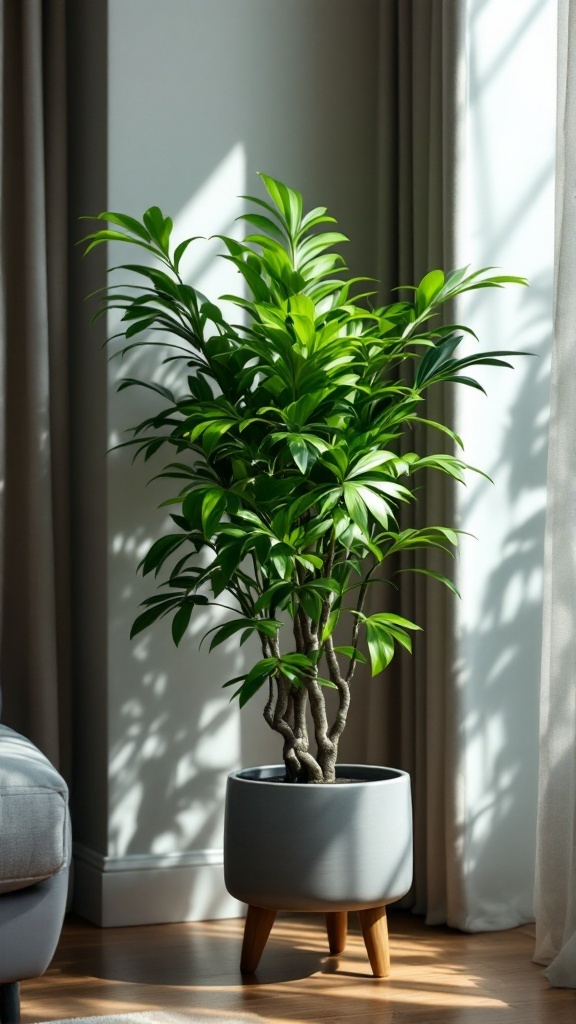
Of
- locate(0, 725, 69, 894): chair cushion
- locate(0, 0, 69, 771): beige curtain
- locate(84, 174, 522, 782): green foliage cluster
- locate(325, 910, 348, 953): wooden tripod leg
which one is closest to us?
locate(0, 725, 69, 894): chair cushion

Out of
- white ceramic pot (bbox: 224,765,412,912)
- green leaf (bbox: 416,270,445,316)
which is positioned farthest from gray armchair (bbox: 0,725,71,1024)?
green leaf (bbox: 416,270,445,316)

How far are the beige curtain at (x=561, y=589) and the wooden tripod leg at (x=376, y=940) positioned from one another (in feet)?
1.06

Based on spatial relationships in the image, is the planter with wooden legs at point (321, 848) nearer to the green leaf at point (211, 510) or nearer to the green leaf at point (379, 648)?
the green leaf at point (379, 648)

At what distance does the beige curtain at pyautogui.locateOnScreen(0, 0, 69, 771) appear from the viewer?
291cm

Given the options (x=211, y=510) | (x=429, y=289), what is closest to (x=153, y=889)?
(x=211, y=510)

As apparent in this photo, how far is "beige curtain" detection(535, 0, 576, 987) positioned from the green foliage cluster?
7.0 inches

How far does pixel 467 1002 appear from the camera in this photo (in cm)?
225

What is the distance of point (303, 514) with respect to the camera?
251 cm

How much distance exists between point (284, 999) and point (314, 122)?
202 cm

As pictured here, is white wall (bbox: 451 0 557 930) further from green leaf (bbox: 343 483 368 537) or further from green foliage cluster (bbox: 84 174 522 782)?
green leaf (bbox: 343 483 368 537)

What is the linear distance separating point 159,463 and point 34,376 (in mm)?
360

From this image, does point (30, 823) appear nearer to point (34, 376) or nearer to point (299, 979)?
point (299, 979)

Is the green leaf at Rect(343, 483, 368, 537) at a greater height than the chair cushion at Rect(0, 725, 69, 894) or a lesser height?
greater

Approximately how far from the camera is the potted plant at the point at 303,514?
7.54 feet
